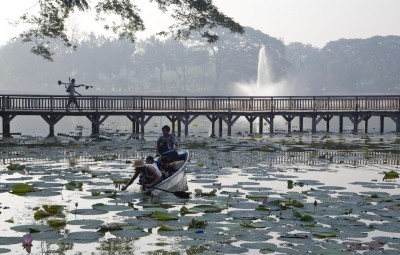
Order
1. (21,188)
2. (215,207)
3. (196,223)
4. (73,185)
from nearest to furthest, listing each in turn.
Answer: (196,223), (215,207), (21,188), (73,185)

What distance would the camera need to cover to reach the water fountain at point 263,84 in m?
146

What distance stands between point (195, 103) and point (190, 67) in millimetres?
145068

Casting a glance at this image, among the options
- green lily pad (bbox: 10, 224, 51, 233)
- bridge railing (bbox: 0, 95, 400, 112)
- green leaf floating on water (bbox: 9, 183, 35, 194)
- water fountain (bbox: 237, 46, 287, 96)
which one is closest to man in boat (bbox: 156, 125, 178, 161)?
green leaf floating on water (bbox: 9, 183, 35, 194)

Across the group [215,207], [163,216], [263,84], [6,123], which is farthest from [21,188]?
[263,84]

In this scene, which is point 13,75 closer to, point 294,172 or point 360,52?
point 360,52

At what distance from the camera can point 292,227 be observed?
1119 centimetres

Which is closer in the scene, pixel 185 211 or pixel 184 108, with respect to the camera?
pixel 185 211

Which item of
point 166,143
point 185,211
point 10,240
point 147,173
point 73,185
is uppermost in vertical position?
point 166,143

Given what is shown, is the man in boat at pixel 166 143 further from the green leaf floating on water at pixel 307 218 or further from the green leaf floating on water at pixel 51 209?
the green leaf floating on water at pixel 307 218

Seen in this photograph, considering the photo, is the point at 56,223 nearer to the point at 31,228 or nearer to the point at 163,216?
the point at 31,228

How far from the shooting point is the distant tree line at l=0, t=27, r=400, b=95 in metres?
162

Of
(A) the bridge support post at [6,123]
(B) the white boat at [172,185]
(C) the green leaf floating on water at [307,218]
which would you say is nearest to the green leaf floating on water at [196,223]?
(C) the green leaf floating on water at [307,218]

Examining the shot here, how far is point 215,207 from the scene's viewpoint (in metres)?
12.9

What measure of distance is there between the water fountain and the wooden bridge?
325ft
